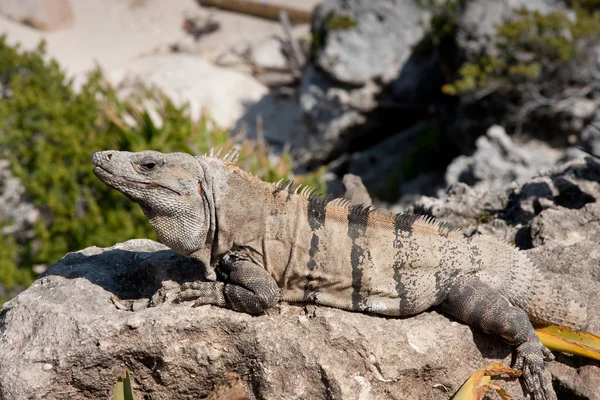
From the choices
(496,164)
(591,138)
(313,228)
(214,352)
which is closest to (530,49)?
(591,138)

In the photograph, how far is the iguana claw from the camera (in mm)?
4191

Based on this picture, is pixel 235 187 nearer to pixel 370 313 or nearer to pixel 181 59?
pixel 370 313

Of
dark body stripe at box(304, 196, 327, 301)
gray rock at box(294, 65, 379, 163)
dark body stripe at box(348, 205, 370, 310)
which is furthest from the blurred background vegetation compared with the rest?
dark body stripe at box(348, 205, 370, 310)

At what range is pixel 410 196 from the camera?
1310 centimetres

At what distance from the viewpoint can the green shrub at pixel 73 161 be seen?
33.4 feet

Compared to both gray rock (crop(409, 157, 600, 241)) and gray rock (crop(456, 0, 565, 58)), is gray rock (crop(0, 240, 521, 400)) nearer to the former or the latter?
gray rock (crop(409, 157, 600, 241))

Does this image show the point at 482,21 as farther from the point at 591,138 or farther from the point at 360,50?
the point at 591,138

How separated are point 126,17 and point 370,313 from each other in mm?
18986

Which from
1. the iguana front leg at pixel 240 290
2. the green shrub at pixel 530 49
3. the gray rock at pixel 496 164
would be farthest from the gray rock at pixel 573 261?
the green shrub at pixel 530 49

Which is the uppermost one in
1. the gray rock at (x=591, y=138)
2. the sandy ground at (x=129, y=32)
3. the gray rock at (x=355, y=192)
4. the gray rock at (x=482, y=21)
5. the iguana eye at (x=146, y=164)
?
the gray rock at (x=482, y=21)

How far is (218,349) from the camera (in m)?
4.00

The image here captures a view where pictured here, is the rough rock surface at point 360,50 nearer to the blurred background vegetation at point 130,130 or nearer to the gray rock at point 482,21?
the blurred background vegetation at point 130,130

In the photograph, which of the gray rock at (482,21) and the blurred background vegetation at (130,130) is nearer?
the blurred background vegetation at (130,130)

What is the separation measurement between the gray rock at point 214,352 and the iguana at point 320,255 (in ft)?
0.47
